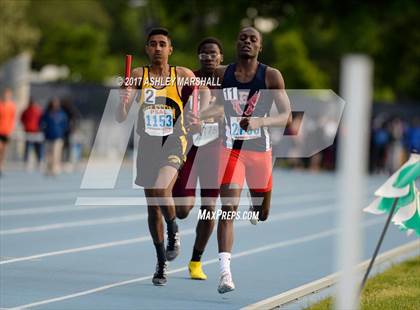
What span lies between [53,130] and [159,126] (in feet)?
62.2

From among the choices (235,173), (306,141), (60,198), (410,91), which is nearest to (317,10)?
(306,141)

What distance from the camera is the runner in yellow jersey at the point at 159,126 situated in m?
10.6

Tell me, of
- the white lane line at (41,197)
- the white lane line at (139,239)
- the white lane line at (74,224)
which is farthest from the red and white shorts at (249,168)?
the white lane line at (41,197)

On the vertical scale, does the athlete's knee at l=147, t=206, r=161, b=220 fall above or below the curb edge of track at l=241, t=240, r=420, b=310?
above

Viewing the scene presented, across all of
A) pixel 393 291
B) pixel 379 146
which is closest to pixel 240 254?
pixel 393 291

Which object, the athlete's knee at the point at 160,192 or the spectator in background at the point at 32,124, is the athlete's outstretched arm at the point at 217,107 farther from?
the spectator in background at the point at 32,124

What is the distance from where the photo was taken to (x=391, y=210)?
903 centimetres

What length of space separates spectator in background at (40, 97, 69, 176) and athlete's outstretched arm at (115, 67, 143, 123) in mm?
18938

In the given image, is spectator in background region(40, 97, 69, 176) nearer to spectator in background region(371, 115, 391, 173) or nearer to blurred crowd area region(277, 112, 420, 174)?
blurred crowd area region(277, 112, 420, 174)

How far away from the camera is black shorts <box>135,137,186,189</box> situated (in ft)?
35.2

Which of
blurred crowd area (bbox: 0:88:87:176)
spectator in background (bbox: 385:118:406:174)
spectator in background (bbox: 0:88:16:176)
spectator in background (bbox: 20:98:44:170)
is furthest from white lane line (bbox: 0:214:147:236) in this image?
spectator in background (bbox: 385:118:406:174)

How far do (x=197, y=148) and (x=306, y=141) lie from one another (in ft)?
103

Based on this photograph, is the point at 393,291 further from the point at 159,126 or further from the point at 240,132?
the point at 159,126

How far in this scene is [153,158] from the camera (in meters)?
10.8
